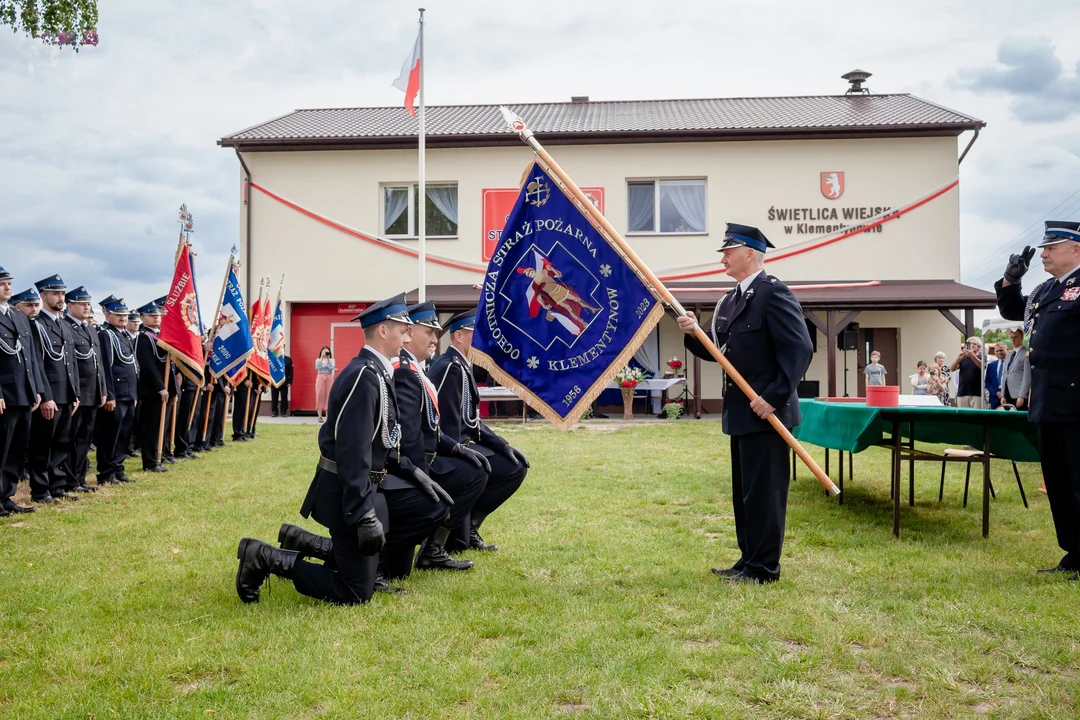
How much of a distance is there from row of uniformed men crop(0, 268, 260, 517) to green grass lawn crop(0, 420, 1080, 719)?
46.9 inches

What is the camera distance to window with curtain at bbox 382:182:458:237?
24516 millimetres

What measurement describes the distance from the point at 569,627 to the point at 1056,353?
3893mm

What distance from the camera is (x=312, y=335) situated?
Answer: 24.9 meters

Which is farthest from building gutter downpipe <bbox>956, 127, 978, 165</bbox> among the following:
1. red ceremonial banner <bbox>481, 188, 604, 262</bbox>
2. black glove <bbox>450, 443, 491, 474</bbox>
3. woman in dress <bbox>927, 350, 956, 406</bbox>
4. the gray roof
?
black glove <bbox>450, 443, 491, 474</bbox>

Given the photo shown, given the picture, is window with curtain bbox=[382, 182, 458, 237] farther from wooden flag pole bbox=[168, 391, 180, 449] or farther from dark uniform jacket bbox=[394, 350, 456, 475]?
dark uniform jacket bbox=[394, 350, 456, 475]

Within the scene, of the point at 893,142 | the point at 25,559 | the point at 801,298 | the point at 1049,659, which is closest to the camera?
the point at 1049,659

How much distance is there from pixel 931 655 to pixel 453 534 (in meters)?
3.63

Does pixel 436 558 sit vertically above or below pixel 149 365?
below

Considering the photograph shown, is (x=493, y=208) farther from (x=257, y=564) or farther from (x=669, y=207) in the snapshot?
(x=257, y=564)

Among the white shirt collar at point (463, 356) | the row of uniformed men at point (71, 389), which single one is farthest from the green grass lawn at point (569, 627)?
the white shirt collar at point (463, 356)

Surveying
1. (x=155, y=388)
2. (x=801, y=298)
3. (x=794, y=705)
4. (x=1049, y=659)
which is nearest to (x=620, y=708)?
(x=794, y=705)

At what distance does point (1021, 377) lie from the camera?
39.8 feet

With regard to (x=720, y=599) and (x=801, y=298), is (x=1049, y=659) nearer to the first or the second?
(x=720, y=599)

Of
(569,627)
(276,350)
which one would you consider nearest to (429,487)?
(569,627)
